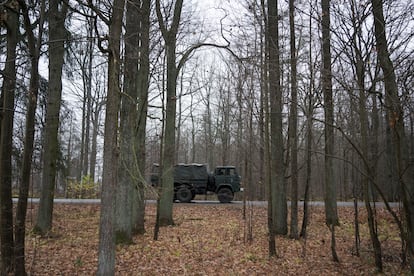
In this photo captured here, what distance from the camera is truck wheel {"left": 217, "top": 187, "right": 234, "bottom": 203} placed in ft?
57.5

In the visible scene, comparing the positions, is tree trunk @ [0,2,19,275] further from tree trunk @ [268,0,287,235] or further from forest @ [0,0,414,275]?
tree trunk @ [268,0,287,235]

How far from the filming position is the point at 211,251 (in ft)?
28.2

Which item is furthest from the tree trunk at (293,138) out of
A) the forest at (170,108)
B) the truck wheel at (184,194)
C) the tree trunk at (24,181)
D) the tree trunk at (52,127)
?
the truck wheel at (184,194)

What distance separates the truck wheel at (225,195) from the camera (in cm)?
1753

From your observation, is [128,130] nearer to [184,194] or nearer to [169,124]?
[169,124]

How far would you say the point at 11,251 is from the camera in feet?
20.7

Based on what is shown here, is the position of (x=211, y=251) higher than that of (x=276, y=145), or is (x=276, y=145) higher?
(x=276, y=145)

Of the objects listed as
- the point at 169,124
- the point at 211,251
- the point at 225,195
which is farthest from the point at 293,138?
the point at 225,195

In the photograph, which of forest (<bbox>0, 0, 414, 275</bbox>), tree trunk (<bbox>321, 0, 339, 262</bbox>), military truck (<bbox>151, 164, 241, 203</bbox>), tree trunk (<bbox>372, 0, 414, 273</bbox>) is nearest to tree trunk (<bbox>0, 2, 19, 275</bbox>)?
forest (<bbox>0, 0, 414, 275</bbox>)

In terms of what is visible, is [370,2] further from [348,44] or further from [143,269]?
[143,269]

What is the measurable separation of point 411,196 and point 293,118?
3487 millimetres

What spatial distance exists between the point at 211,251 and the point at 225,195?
897 cm

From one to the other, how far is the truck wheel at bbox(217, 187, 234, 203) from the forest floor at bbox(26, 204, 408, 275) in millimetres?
4923

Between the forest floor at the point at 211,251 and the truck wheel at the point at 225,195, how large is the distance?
492 cm
